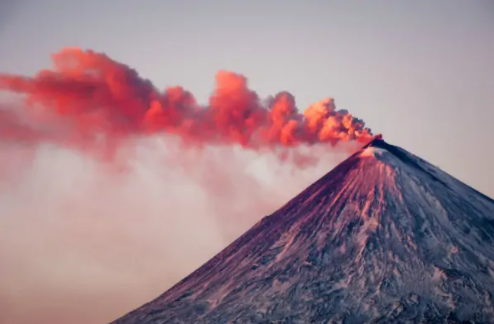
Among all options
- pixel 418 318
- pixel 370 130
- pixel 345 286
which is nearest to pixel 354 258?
pixel 345 286

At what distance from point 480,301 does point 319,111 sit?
121 ft

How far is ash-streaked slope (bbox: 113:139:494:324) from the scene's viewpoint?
323 ft

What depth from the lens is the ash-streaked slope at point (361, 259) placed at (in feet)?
323

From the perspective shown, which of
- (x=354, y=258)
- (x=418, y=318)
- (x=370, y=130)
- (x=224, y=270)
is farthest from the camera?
(x=370, y=130)

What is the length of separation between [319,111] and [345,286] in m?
31.1

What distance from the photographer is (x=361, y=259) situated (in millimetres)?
104375

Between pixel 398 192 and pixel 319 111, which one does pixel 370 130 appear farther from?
pixel 398 192

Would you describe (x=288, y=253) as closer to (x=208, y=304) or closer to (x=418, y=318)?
(x=208, y=304)

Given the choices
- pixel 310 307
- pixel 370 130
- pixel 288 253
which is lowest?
pixel 310 307

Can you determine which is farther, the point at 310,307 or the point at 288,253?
the point at 288,253

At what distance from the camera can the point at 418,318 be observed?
9575 centimetres

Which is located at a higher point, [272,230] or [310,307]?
[272,230]

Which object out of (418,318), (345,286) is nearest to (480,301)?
(418,318)

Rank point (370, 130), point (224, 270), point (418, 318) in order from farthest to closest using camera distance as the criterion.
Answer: point (370, 130)
point (224, 270)
point (418, 318)
